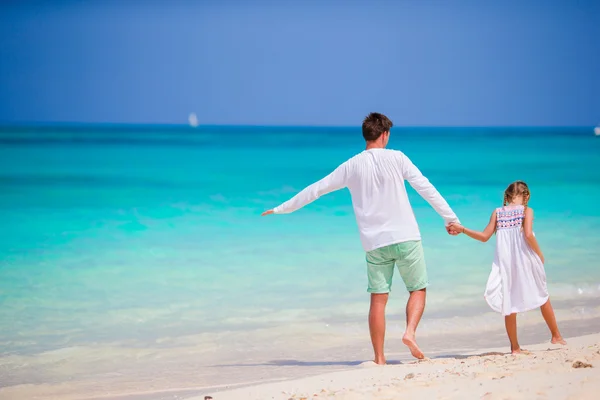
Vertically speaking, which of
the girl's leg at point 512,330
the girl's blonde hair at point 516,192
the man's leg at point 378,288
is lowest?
the girl's leg at point 512,330

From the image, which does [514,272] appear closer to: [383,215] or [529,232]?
[529,232]

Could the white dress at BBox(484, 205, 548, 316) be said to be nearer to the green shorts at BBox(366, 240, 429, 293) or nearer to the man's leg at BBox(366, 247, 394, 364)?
the green shorts at BBox(366, 240, 429, 293)

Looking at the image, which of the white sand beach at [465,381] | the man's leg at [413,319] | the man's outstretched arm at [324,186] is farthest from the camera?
the man's outstretched arm at [324,186]

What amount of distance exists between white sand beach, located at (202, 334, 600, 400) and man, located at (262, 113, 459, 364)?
11.8 inches

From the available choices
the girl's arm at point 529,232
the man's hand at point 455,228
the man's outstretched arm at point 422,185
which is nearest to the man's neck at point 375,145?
the man's outstretched arm at point 422,185

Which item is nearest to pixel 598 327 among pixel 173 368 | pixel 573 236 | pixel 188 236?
pixel 173 368

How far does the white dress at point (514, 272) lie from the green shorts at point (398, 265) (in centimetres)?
42

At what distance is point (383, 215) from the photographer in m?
3.91

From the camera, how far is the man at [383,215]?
3.90 m

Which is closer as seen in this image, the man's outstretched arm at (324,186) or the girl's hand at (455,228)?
the man's outstretched arm at (324,186)

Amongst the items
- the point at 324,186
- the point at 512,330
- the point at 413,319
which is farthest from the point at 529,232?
the point at 324,186

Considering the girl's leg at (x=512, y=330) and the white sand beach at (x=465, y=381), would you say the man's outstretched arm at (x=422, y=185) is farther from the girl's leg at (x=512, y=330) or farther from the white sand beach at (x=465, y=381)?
the white sand beach at (x=465, y=381)

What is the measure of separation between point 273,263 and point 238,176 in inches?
658

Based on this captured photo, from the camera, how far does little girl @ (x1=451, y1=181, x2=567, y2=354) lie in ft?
13.4
